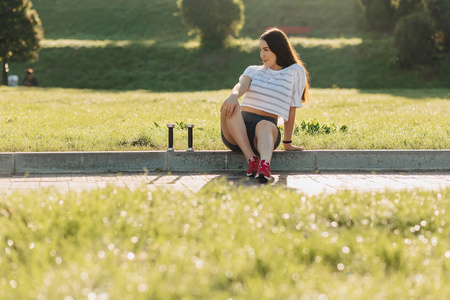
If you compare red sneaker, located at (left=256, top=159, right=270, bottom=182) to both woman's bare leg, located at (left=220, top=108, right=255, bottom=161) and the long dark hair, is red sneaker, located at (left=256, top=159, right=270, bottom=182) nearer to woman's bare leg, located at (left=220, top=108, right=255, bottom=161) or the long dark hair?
woman's bare leg, located at (left=220, top=108, right=255, bottom=161)

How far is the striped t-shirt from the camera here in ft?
22.6

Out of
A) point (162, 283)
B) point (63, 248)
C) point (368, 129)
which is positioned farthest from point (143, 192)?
point (368, 129)

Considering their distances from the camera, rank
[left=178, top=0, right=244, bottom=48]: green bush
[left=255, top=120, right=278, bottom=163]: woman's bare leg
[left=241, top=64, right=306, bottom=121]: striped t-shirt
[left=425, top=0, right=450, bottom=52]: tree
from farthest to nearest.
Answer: [left=178, top=0, right=244, bottom=48]: green bush → [left=425, top=0, right=450, bottom=52]: tree → [left=241, top=64, right=306, bottom=121]: striped t-shirt → [left=255, top=120, right=278, bottom=163]: woman's bare leg

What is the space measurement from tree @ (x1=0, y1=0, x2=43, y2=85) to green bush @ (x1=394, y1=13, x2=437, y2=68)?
19.5m

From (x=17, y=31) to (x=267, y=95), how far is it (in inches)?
998

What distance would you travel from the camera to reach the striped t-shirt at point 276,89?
6.88 metres

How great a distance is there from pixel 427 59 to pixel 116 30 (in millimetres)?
26370

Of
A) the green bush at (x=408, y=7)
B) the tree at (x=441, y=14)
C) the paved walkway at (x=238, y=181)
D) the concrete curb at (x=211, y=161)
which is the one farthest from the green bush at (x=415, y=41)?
the paved walkway at (x=238, y=181)

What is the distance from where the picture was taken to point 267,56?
22.7 ft

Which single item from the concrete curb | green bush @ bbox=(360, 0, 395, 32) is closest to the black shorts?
the concrete curb

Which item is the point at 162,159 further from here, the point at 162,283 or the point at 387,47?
the point at 387,47

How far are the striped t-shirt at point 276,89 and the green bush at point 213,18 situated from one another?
28.1 metres

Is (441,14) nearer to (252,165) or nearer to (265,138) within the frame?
(265,138)

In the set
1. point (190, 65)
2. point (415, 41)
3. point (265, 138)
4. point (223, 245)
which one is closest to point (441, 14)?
point (415, 41)
